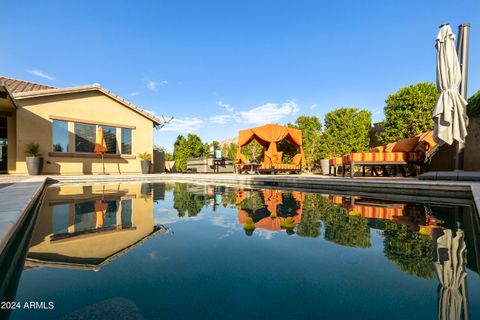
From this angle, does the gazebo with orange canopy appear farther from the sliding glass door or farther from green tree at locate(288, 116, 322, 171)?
the sliding glass door

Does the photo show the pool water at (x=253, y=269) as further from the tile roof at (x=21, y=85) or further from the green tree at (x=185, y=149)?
the green tree at (x=185, y=149)

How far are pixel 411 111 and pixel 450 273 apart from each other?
46.7 feet

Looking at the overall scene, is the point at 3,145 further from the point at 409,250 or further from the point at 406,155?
the point at 406,155

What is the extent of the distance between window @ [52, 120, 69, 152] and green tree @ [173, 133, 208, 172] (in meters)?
8.74

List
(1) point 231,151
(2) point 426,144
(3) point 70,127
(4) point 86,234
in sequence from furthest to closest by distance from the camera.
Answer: (1) point 231,151 → (3) point 70,127 → (2) point 426,144 → (4) point 86,234

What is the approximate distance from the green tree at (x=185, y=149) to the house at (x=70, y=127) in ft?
15.8

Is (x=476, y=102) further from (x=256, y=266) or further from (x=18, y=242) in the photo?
(x=18, y=242)

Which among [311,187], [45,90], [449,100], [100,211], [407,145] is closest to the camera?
[100,211]

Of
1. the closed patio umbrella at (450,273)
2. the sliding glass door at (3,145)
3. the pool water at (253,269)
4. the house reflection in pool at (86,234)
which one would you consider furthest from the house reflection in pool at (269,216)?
the sliding glass door at (3,145)

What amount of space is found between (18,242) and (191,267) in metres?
1.70

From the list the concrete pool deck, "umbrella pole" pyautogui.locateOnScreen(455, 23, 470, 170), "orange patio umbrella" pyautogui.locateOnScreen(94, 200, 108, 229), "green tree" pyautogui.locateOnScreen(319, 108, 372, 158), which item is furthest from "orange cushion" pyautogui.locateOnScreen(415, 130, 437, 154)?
"orange patio umbrella" pyautogui.locateOnScreen(94, 200, 108, 229)

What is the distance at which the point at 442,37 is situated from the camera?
6324 mm

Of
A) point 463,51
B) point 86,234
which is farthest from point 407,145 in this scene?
point 86,234

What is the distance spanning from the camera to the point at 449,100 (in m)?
6.17
